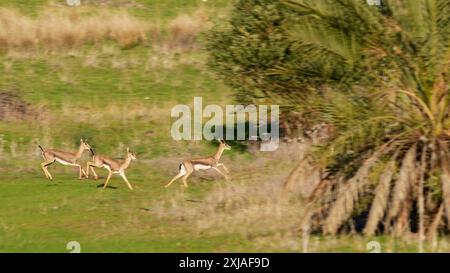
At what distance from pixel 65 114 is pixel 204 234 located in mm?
12035

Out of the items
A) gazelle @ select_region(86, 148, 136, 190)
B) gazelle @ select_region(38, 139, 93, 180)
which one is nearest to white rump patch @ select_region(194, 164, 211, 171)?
gazelle @ select_region(86, 148, 136, 190)

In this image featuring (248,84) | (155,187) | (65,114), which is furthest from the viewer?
(65,114)

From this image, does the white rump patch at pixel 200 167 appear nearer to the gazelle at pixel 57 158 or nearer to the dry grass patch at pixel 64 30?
the gazelle at pixel 57 158

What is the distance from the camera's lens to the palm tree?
69.9ft

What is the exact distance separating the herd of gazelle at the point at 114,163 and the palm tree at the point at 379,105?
6.30m

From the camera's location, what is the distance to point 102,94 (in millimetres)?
35531

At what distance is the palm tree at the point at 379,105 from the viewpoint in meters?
21.3

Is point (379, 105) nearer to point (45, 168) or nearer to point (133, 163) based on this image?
point (45, 168)

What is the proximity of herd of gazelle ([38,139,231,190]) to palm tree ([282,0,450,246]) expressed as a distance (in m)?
6.30

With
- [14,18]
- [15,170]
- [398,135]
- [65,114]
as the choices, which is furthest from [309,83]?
[14,18]

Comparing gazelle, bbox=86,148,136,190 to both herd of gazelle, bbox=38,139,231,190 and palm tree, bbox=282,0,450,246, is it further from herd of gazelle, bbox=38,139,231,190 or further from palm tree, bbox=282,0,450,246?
palm tree, bbox=282,0,450,246

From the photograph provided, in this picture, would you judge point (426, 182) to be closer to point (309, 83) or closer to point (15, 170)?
point (309, 83)

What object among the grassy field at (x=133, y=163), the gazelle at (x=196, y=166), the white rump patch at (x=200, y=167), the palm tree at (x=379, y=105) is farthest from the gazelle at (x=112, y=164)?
the palm tree at (x=379, y=105)
